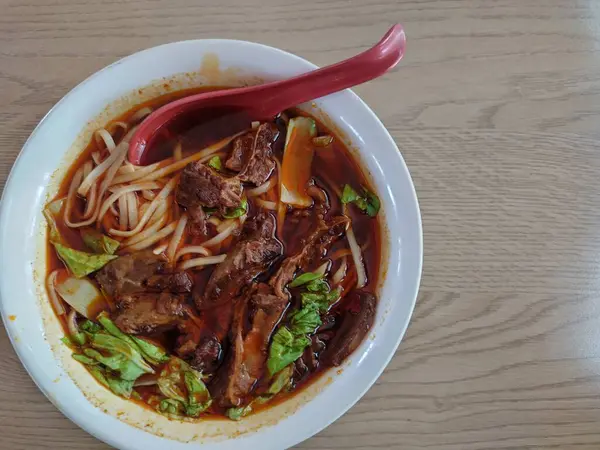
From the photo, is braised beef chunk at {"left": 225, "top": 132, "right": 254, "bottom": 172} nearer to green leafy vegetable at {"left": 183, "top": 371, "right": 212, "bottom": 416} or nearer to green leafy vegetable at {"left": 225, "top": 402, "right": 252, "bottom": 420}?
green leafy vegetable at {"left": 183, "top": 371, "right": 212, "bottom": 416}

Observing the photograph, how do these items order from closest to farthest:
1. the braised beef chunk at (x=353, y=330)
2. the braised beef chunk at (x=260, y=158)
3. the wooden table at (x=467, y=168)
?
the braised beef chunk at (x=353, y=330)
the braised beef chunk at (x=260, y=158)
the wooden table at (x=467, y=168)

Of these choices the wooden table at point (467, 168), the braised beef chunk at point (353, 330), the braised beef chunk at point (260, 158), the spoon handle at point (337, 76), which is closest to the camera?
the spoon handle at point (337, 76)

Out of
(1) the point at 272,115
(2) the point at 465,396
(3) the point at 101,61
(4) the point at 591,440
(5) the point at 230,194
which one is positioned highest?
(3) the point at 101,61

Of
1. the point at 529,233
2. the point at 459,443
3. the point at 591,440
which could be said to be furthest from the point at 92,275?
the point at 591,440

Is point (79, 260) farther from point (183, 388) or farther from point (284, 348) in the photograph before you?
point (284, 348)

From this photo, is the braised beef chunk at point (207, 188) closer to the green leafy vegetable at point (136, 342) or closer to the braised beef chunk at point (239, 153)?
the braised beef chunk at point (239, 153)

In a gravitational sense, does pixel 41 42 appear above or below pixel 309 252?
above

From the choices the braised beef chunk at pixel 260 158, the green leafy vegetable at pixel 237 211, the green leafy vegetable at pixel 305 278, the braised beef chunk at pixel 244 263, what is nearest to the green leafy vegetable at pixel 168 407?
the braised beef chunk at pixel 244 263

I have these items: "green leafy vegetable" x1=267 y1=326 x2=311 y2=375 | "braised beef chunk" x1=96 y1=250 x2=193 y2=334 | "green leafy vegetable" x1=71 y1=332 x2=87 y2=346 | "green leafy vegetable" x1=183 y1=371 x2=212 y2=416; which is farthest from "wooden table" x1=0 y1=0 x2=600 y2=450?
"green leafy vegetable" x1=71 y1=332 x2=87 y2=346

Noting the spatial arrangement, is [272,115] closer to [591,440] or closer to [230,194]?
[230,194]
